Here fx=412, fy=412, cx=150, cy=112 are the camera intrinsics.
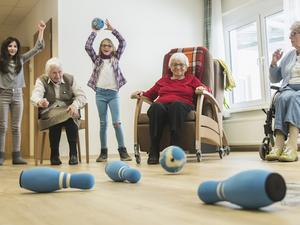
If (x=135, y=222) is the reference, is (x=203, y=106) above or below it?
above

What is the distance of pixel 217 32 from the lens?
17.2 feet

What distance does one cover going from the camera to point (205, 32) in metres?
5.39

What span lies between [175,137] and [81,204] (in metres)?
1.92

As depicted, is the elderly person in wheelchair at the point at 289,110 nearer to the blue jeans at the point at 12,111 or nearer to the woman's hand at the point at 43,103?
the woman's hand at the point at 43,103

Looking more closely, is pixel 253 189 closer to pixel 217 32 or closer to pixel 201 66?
pixel 201 66

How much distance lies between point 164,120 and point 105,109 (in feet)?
3.11

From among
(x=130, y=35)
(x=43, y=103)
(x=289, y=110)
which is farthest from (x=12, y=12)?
(x=289, y=110)

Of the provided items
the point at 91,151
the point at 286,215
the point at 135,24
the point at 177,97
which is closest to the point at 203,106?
the point at 177,97

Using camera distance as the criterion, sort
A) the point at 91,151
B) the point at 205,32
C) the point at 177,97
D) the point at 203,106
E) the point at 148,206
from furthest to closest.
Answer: the point at 205,32
the point at 91,151
the point at 203,106
the point at 177,97
the point at 148,206

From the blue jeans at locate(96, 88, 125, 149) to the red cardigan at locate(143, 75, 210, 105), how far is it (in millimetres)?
507

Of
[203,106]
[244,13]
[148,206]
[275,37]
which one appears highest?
[244,13]

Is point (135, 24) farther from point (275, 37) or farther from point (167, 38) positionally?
point (275, 37)

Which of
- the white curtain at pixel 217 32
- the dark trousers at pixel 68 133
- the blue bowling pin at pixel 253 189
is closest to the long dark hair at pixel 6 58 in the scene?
the dark trousers at pixel 68 133

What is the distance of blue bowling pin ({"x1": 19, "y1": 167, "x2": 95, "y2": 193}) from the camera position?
3.67ft
